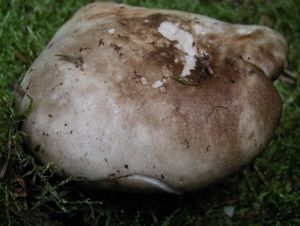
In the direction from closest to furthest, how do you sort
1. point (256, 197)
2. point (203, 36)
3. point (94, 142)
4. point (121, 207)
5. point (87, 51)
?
1. point (94, 142)
2. point (87, 51)
3. point (203, 36)
4. point (121, 207)
5. point (256, 197)

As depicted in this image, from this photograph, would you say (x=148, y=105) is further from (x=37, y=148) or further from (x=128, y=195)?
(x=128, y=195)

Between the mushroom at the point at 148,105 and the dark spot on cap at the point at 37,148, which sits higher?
the mushroom at the point at 148,105

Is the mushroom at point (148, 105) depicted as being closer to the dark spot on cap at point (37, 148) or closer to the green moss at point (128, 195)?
the dark spot on cap at point (37, 148)

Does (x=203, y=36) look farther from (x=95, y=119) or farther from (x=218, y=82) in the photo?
(x=95, y=119)

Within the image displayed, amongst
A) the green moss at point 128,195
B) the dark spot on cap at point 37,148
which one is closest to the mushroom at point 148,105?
the dark spot on cap at point 37,148

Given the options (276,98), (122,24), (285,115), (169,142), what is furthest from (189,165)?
(285,115)

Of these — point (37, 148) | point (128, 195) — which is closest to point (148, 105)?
point (37, 148)
